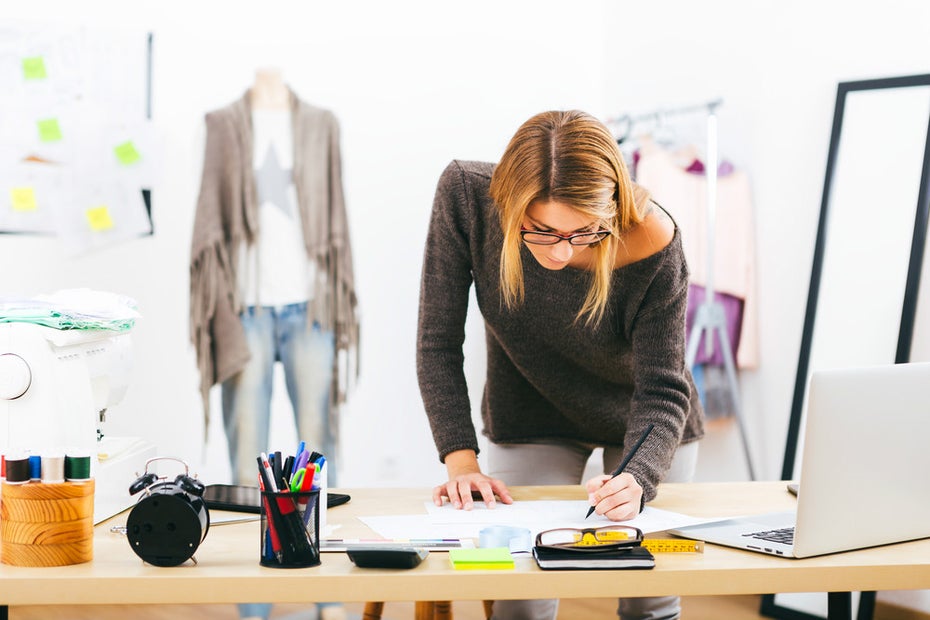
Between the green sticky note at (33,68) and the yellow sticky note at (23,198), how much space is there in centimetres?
36

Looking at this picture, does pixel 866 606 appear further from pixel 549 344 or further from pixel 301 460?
pixel 301 460

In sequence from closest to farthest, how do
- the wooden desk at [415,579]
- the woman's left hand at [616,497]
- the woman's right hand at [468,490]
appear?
the wooden desk at [415,579], the woman's left hand at [616,497], the woman's right hand at [468,490]

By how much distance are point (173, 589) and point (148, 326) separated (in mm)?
2155

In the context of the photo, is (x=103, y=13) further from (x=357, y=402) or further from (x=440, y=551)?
(x=440, y=551)

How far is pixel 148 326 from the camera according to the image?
315cm

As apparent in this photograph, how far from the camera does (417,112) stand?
10.9 feet

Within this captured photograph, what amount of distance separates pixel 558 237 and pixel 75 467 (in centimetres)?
78

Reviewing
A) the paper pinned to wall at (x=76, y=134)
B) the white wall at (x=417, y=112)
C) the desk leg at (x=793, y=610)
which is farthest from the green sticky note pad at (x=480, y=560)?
the paper pinned to wall at (x=76, y=134)

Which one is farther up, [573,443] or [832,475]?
[832,475]

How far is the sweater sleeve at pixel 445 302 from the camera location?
5.71ft

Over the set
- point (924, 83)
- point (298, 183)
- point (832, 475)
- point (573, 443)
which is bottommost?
point (573, 443)

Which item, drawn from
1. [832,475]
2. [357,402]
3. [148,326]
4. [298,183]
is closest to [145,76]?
[298,183]

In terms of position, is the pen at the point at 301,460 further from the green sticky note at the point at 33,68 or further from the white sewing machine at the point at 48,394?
the green sticky note at the point at 33,68

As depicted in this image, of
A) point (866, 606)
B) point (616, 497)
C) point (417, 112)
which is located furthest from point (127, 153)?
point (866, 606)
